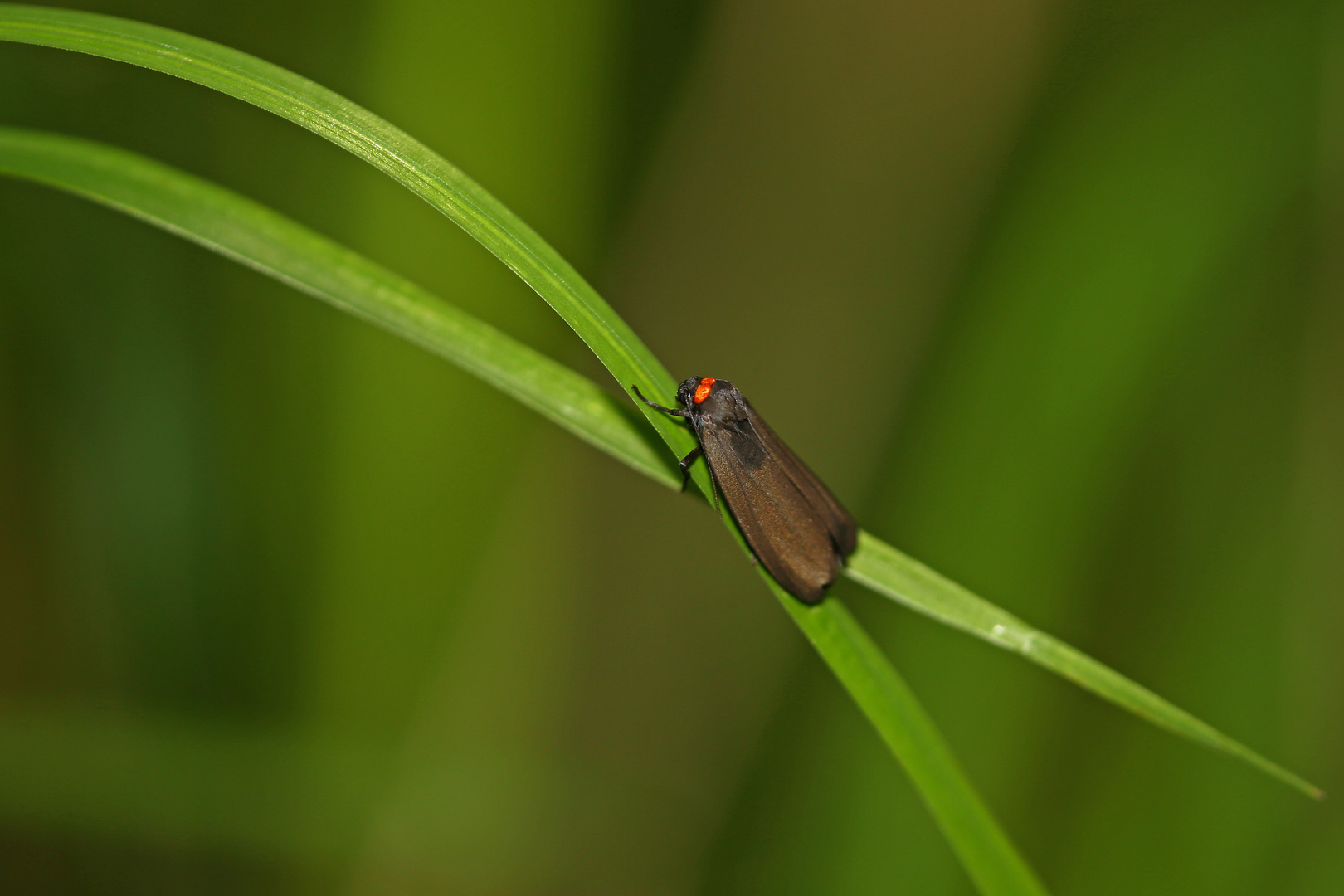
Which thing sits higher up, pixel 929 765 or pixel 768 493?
pixel 768 493

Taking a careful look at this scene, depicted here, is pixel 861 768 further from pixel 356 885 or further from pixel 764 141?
pixel 764 141

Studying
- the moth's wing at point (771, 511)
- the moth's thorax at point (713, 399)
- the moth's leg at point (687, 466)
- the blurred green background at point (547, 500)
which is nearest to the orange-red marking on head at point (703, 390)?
the moth's thorax at point (713, 399)

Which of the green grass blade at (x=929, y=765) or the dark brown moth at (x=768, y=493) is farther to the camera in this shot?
the dark brown moth at (x=768, y=493)

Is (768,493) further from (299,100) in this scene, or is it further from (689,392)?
(299,100)

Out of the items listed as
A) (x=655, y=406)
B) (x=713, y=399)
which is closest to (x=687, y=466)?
(x=655, y=406)

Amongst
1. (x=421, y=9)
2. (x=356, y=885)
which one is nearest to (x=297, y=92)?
(x=421, y=9)

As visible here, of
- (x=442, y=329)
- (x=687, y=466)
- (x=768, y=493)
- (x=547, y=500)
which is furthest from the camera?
(x=547, y=500)

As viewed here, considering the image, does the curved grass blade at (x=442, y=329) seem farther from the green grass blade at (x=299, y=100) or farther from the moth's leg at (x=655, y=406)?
the green grass blade at (x=299, y=100)
